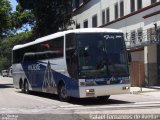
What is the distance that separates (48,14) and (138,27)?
1533 cm

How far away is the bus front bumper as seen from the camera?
20.5 meters

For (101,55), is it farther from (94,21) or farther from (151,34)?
(94,21)

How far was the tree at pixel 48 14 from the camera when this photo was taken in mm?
53594

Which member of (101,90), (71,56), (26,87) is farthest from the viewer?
(26,87)

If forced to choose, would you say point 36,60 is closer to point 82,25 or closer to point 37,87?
point 37,87

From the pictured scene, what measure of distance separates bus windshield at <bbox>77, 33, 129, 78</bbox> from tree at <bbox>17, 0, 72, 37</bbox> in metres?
32.7

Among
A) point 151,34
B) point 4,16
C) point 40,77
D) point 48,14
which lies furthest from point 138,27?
point 40,77

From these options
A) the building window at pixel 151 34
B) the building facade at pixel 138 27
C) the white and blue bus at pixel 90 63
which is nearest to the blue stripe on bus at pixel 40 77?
the white and blue bus at pixel 90 63

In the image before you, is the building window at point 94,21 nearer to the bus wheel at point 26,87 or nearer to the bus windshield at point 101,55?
the bus wheel at point 26,87

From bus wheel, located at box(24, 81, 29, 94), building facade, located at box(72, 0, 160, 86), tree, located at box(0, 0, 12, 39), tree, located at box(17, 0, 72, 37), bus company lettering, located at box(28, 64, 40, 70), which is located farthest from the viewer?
tree, located at box(17, 0, 72, 37)

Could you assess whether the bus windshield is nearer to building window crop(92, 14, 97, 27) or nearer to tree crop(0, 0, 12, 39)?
tree crop(0, 0, 12, 39)

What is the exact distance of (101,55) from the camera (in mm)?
20922

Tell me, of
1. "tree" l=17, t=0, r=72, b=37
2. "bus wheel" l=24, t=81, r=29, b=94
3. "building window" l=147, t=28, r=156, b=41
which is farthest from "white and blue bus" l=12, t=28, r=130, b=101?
"tree" l=17, t=0, r=72, b=37

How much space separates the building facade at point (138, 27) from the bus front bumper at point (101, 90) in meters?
5.97
